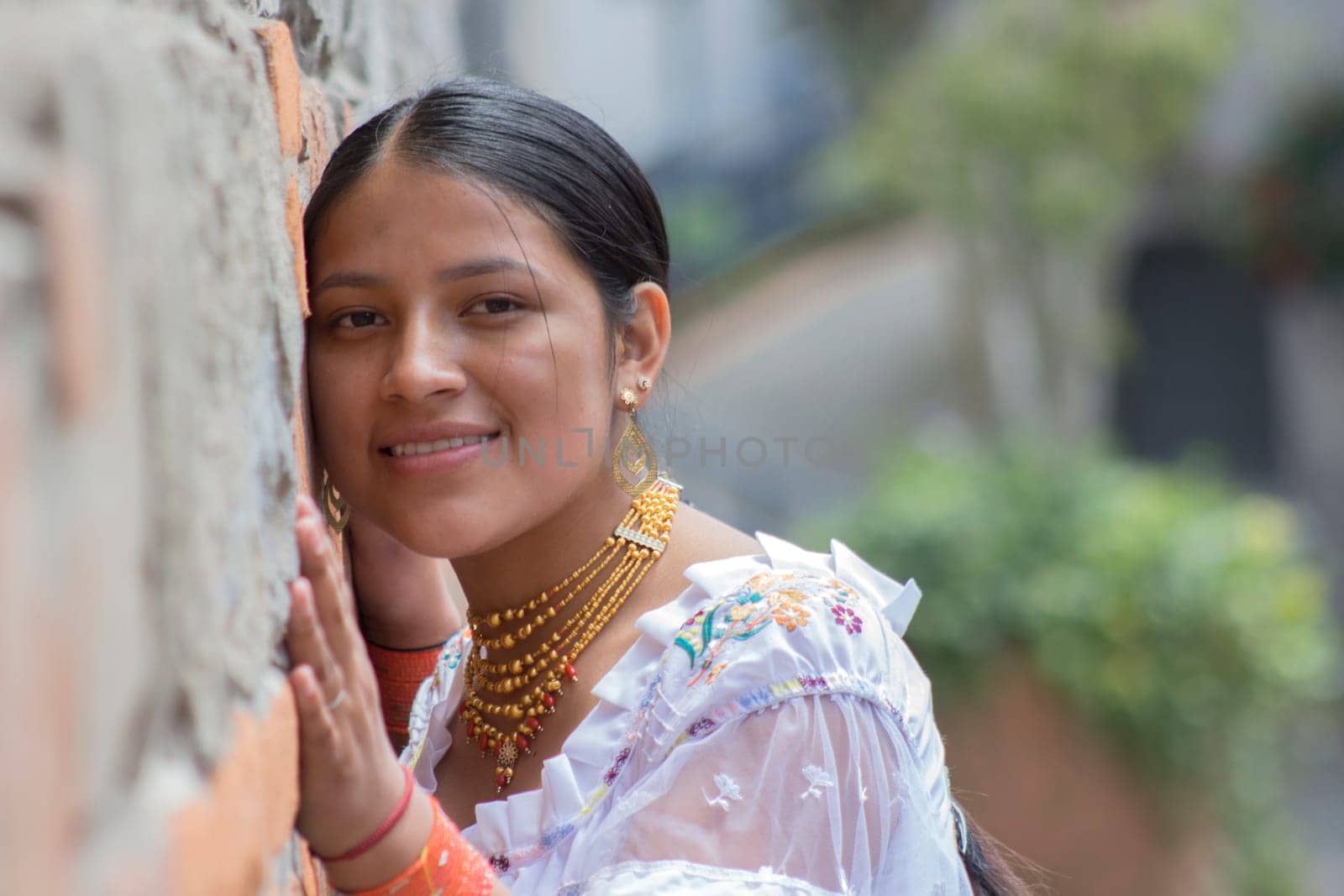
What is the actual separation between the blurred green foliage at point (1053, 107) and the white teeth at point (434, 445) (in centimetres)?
668

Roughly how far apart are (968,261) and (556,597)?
7.23 meters

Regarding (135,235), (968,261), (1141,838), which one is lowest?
(1141,838)

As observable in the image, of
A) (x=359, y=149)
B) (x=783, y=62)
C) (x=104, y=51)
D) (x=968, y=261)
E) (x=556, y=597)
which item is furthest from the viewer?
(x=783, y=62)

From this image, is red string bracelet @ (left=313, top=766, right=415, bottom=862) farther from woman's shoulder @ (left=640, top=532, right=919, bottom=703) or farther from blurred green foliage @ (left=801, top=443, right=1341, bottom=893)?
blurred green foliage @ (left=801, top=443, right=1341, bottom=893)

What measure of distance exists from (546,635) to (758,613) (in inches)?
14.5

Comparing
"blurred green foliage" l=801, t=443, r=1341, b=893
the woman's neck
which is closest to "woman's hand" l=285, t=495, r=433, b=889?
the woman's neck

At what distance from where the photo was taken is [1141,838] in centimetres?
448

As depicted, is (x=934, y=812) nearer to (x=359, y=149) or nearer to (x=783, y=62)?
(x=359, y=149)

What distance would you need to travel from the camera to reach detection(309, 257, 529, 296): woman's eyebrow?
1.53 meters

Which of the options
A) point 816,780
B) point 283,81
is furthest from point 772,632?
point 283,81

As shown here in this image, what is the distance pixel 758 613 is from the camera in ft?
5.02

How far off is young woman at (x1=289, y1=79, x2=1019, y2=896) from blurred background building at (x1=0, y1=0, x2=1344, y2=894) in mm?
152

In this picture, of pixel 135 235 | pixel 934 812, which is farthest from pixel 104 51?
pixel 934 812

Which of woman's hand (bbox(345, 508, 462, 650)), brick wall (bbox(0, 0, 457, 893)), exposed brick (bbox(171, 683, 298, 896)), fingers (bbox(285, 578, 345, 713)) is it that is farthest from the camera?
woman's hand (bbox(345, 508, 462, 650))
